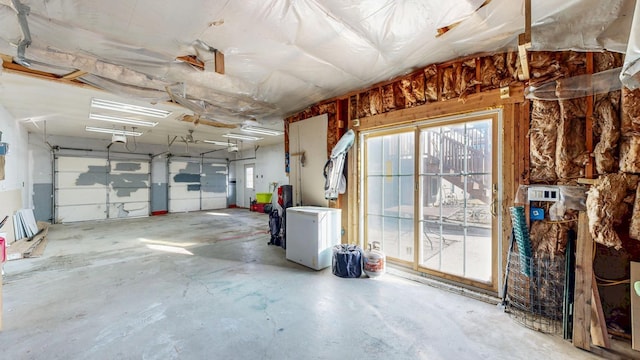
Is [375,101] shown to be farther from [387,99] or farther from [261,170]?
[261,170]

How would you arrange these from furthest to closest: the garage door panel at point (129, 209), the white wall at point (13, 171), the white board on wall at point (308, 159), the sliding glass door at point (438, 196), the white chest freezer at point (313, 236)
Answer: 1. the garage door panel at point (129, 209)
2. the white wall at point (13, 171)
3. the white board on wall at point (308, 159)
4. the white chest freezer at point (313, 236)
5. the sliding glass door at point (438, 196)

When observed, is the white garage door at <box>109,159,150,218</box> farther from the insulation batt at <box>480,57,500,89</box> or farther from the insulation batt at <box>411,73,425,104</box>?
Answer: the insulation batt at <box>480,57,500,89</box>

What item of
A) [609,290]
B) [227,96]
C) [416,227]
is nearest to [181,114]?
[227,96]

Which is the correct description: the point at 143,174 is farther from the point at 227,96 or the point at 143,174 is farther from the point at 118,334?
the point at 118,334

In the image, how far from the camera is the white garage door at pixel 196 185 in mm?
10477

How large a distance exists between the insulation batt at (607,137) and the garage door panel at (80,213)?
473 inches

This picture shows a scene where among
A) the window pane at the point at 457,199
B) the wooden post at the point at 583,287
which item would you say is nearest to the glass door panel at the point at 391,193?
the window pane at the point at 457,199

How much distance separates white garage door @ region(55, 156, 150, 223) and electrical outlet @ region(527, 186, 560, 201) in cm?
1135

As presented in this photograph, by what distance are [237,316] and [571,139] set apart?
3.59 meters

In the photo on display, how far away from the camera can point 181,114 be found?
5.35 meters

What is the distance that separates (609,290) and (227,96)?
4.95m

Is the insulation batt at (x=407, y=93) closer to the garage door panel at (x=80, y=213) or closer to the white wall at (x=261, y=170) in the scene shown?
the white wall at (x=261, y=170)

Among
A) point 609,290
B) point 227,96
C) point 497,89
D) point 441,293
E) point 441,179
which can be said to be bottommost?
point 441,293

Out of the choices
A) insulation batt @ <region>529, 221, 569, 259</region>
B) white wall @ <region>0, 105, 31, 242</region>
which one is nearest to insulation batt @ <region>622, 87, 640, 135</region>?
insulation batt @ <region>529, 221, 569, 259</region>
